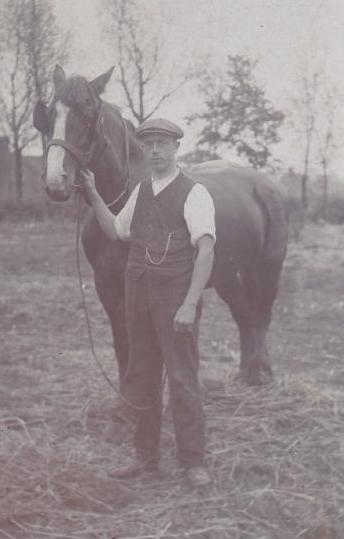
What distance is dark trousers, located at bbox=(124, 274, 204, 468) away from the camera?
3.59m

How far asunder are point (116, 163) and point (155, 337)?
1.17 metres

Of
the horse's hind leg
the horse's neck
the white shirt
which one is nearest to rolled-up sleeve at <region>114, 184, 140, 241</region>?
the white shirt

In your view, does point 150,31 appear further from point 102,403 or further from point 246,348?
point 102,403

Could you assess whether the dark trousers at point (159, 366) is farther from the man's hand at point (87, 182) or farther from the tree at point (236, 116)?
the tree at point (236, 116)

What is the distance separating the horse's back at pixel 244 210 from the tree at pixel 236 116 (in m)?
3.23

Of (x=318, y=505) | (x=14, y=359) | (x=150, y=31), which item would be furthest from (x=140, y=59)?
(x=318, y=505)

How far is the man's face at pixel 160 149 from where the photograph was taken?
3.52 meters

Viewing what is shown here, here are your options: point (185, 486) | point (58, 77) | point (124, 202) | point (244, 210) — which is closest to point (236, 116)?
point (244, 210)

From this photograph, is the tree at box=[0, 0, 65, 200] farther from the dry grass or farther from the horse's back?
the dry grass

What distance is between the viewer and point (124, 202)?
4344 millimetres

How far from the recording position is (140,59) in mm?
7641

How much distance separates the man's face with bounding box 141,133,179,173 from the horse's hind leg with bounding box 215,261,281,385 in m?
2.26

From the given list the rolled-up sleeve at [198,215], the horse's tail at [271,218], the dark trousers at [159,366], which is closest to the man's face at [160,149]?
the rolled-up sleeve at [198,215]

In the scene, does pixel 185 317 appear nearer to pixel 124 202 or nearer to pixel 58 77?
pixel 124 202
